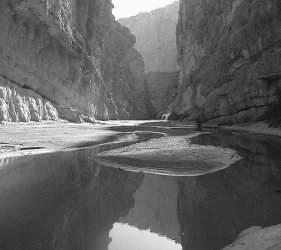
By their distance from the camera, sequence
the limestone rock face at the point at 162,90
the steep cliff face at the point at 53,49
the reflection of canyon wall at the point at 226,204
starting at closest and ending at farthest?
1. the reflection of canyon wall at the point at 226,204
2. the steep cliff face at the point at 53,49
3. the limestone rock face at the point at 162,90

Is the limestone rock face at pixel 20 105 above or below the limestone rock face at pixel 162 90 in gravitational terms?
below

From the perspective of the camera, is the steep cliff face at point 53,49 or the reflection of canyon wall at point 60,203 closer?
the reflection of canyon wall at point 60,203

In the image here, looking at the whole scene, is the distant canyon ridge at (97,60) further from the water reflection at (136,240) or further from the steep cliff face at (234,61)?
the water reflection at (136,240)

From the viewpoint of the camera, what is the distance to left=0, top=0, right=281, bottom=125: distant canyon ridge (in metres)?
46.8

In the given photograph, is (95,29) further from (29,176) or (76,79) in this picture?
(29,176)

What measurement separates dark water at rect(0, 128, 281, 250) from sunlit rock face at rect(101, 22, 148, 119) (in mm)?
103636

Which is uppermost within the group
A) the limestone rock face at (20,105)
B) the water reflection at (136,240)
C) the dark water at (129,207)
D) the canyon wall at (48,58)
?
the canyon wall at (48,58)

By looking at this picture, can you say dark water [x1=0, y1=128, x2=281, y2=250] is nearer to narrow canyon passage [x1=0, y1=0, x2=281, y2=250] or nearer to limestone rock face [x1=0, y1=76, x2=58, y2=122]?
narrow canyon passage [x1=0, y1=0, x2=281, y2=250]

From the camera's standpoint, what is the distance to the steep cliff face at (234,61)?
49.6m

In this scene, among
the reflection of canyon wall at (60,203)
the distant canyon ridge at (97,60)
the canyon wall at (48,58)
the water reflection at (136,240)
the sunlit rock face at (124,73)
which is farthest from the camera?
the sunlit rock face at (124,73)

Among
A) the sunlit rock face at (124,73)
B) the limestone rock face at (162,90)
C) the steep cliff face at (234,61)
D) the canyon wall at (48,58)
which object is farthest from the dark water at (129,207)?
the limestone rock face at (162,90)

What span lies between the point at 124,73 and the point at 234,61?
83.0m

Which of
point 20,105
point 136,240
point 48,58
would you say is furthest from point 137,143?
point 48,58

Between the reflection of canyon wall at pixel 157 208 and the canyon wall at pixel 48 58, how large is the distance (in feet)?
104
